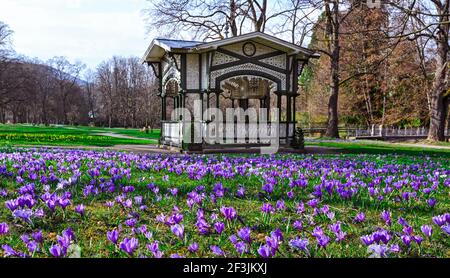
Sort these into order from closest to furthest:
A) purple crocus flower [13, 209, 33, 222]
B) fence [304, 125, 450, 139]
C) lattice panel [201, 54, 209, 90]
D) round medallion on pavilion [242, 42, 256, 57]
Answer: purple crocus flower [13, 209, 33, 222], lattice panel [201, 54, 209, 90], round medallion on pavilion [242, 42, 256, 57], fence [304, 125, 450, 139]

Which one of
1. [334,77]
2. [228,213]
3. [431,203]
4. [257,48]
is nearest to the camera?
[228,213]

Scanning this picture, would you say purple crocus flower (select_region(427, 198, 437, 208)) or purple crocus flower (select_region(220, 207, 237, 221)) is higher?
purple crocus flower (select_region(220, 207, 237, 221))

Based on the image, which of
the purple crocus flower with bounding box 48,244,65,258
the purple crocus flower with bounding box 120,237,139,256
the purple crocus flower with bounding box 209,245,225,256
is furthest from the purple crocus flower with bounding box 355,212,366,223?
the purple crocus flower with bounding box 48,244,65,258

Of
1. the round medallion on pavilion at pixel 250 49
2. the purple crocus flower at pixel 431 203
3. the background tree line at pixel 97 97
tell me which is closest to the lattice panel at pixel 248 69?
the round medallion on pavilion at pixel 250 49

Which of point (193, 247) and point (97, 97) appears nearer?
point (193, 247)

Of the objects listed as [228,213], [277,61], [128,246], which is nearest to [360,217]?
[228,213]

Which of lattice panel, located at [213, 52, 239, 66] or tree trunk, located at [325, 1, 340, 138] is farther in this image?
tree trunk, located at [325, 1, 340, 138]

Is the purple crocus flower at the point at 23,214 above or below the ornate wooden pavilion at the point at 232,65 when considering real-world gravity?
below

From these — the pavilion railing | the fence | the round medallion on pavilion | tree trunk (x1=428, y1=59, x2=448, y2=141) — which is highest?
the round medallion on pavilion

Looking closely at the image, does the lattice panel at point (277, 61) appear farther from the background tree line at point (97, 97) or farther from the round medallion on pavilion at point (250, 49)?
the background tree line at point (97, 97)

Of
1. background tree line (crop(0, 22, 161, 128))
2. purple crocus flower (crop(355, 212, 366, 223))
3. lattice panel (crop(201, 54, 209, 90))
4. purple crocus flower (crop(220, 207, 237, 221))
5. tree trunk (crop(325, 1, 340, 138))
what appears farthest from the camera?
background tree line (crop(0, 22, 161, 128))

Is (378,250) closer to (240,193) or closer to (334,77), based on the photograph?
(240,193)

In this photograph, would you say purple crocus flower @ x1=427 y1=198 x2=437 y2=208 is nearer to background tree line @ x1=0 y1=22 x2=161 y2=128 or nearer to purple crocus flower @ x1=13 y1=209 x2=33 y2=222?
purple crocus flower @ x1=13 y1=209 x2=33 y2=222
